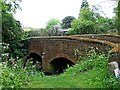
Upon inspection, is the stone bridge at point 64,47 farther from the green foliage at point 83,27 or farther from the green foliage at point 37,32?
the green foliage at point 83,27

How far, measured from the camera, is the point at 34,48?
2195 cm

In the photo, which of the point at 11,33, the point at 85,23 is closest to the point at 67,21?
the point at 85,23

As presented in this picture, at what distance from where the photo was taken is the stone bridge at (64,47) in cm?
1229

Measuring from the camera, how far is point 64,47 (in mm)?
17000

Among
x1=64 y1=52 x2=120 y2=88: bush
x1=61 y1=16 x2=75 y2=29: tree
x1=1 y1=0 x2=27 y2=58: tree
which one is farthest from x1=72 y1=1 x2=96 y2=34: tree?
A: x1=64 y1=52 x2=120 y2=88: bush

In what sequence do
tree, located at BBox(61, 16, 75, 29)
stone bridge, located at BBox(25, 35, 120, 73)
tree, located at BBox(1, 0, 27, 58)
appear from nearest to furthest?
stone bridge, located at BBox(25, 35, 120, 73) < tree, located at BBox(1, 0, 27, 58) < tree, located at BBox(61, 16, 75, 29)

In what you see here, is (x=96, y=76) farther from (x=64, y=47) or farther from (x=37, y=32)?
(x=37, y=32)

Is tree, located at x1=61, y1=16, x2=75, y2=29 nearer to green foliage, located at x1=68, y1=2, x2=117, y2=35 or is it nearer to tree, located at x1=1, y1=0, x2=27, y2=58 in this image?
green foliage, located at x1=68, y1=2, x2=117, y2=35

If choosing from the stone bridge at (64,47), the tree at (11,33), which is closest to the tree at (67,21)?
the stone bridge at (64,47)

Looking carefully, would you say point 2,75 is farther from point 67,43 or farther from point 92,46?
point 67,43

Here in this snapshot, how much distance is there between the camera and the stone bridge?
12292 mm

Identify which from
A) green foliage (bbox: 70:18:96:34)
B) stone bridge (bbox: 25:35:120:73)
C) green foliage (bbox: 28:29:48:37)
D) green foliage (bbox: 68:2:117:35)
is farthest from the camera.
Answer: green foliage (bbox: 28:29:48:37)

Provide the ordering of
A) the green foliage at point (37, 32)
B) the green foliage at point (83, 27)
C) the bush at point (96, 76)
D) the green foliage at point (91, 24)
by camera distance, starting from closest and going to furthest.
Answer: the bush at point (96, 76), the green foliage at point (83, 27), the green foliage at point (91, 24), the green foliage at point (37, 32)

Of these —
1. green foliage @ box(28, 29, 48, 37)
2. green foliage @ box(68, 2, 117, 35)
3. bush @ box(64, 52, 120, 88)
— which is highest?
green foliage @ box(68, 2, 117, 35)
